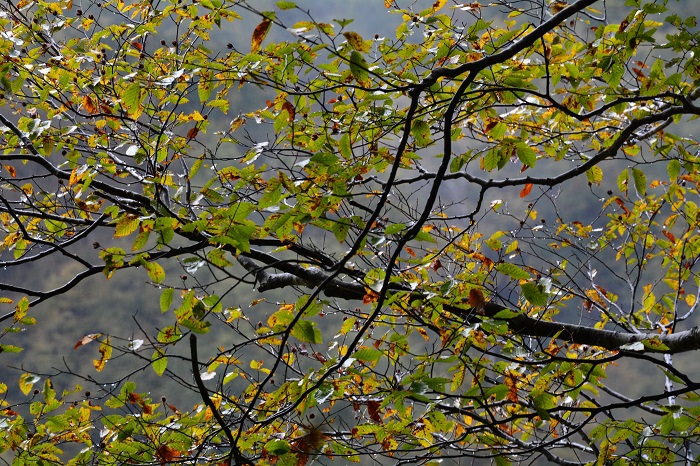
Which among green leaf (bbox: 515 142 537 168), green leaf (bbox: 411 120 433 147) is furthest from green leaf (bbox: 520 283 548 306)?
green leaf (bbox: 411 120 433 147)

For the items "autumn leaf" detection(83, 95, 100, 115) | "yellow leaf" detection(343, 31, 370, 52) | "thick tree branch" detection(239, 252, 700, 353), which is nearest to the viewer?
"yellow leaf" detection(343, 31, 370, 52)

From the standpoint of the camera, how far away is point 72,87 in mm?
4773

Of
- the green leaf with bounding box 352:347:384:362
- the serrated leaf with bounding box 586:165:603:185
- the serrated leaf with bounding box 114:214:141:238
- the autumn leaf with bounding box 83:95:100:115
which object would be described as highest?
the autumn leaf with bounding box 83:95:100:115

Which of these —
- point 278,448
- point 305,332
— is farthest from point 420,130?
point 278,448

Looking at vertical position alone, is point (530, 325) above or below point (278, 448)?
above

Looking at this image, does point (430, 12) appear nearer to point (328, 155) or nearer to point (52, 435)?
point (328, 155)

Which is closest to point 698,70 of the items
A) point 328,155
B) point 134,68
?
point 328,155

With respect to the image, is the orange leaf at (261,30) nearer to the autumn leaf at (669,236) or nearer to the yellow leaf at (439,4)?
the yellow leaf at (439,4)

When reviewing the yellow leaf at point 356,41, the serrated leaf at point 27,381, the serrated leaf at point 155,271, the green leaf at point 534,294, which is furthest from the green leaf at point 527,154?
the serrated leaf at point 27,381

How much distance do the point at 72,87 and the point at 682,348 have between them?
473 centimetres

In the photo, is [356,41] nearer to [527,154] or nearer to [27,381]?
[527,154]

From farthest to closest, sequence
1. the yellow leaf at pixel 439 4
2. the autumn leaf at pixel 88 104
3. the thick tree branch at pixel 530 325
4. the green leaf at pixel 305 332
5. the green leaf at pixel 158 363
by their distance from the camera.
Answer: the autumn leaf at pixel 88 104 → the thick tree branch at pixel 530 325 → the yellow leaf at pixel 439 4 → the green leaf at pixel 158 363 → the green leaf at pixel 305 332

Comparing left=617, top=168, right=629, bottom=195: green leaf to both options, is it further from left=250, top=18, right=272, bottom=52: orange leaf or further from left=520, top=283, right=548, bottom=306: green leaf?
left=250, top=18, right=272, bottom=52: orange leaf

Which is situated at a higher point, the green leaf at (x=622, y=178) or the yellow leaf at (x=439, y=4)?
the yellow leaf at (x=439, y=4)
